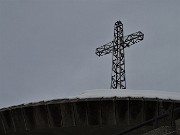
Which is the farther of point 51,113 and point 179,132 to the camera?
point 51,113

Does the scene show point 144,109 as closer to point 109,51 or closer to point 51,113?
point 51,113

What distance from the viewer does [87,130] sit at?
10680mm

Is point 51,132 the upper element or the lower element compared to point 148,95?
lower

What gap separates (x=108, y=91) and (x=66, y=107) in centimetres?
131

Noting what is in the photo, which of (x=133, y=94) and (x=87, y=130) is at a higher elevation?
(x=133, y=94)

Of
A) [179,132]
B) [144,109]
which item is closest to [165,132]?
[179,132]

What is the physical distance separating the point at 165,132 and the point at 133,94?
3.10 m

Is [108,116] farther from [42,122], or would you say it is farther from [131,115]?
[42,122]

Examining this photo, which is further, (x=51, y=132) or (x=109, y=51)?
(x=109, y=51)

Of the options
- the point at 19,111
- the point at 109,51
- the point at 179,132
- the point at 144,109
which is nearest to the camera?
the point at 179,132

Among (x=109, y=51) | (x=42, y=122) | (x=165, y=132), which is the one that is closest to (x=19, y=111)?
(x=42, y=122)

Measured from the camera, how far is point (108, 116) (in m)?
10.3

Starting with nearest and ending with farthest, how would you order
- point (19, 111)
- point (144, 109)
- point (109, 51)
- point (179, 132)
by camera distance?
1. point (179, 132)
2. point (144, 109)
3. point (19, 111)
4. point (109, 51)

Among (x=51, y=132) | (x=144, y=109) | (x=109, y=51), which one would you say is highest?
(x=109, y=51)
